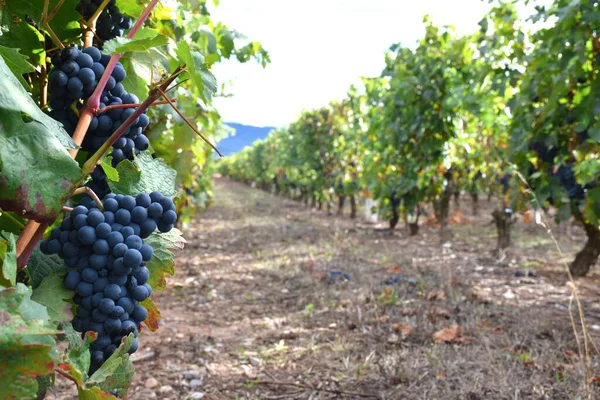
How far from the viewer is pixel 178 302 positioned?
5.18 metres

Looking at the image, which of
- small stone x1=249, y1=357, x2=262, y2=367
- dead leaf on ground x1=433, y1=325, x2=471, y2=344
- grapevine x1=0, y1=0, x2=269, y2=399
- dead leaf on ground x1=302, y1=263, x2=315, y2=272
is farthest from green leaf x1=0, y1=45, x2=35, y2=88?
dead leaf on ground x1=302, y1=263, x2=315, y2=272

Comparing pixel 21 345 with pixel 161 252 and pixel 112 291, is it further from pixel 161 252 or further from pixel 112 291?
pixel 161 252

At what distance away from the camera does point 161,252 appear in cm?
128

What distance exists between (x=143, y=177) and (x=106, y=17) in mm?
488

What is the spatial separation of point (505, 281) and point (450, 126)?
148 inches

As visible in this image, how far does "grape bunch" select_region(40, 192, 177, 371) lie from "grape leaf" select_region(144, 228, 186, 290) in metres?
0.11

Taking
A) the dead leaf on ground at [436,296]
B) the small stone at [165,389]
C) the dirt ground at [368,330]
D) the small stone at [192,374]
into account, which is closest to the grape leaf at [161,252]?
the dirt ground at [368,330]

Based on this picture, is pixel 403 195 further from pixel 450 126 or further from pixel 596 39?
pixel 596 39

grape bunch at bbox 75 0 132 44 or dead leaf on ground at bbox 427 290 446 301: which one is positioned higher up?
grape bunch at bbox 75 0 132 44

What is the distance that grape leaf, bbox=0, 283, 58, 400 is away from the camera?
0.73 m

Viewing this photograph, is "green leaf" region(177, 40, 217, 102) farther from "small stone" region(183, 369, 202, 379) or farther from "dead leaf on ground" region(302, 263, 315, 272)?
"dead leaf on ground" region(302, 263, 315, 272)

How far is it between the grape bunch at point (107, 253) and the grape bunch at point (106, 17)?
53cm

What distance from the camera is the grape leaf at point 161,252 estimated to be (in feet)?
4.16

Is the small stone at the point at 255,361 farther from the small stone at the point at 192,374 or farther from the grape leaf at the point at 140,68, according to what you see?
the grape leaf at the point at 140,68
